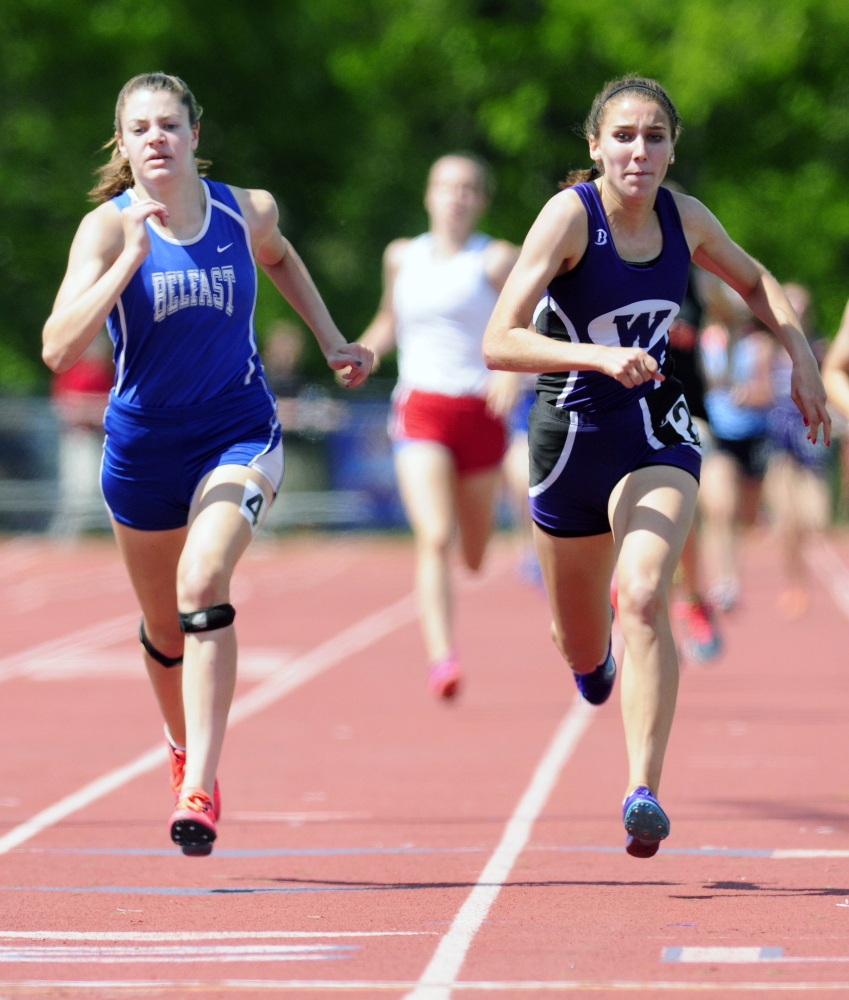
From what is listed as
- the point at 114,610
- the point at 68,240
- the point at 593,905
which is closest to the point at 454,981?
the point at 593,905

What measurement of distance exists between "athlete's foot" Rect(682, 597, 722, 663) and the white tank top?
70.4 inches

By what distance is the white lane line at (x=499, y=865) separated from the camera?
3.98 metres

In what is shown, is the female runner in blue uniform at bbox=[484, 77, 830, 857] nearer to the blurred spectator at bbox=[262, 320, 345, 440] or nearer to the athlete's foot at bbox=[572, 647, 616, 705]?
the athlete's foot at bbox=[572, 647, 616, 705]

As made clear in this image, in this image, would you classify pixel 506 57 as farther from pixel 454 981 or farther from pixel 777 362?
pixel 454 981

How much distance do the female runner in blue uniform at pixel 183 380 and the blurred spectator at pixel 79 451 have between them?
14973mm

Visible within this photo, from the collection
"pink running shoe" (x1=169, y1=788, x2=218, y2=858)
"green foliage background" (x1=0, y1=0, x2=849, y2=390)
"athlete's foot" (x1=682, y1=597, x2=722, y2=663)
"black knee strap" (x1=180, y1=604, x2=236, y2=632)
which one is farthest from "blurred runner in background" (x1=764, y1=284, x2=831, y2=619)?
"green foliage background" (x1=0, y1=0, x2=849, y2=390)

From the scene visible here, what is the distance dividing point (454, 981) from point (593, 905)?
96 cm

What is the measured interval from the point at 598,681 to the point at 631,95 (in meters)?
2.01

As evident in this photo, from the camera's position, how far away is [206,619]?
517cm

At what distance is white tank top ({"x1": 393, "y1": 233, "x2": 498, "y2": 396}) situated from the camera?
28.2 ft

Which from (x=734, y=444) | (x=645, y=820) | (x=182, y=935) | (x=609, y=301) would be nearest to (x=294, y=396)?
(x=734, y=444)

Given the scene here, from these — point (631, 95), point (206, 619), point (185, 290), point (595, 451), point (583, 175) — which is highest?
point (631, 95)

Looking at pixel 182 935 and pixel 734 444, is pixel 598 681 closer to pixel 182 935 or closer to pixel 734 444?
pixel 182 935

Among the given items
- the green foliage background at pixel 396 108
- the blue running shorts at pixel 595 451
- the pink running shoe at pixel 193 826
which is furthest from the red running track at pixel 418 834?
the green foliage background at pixel 396 108
